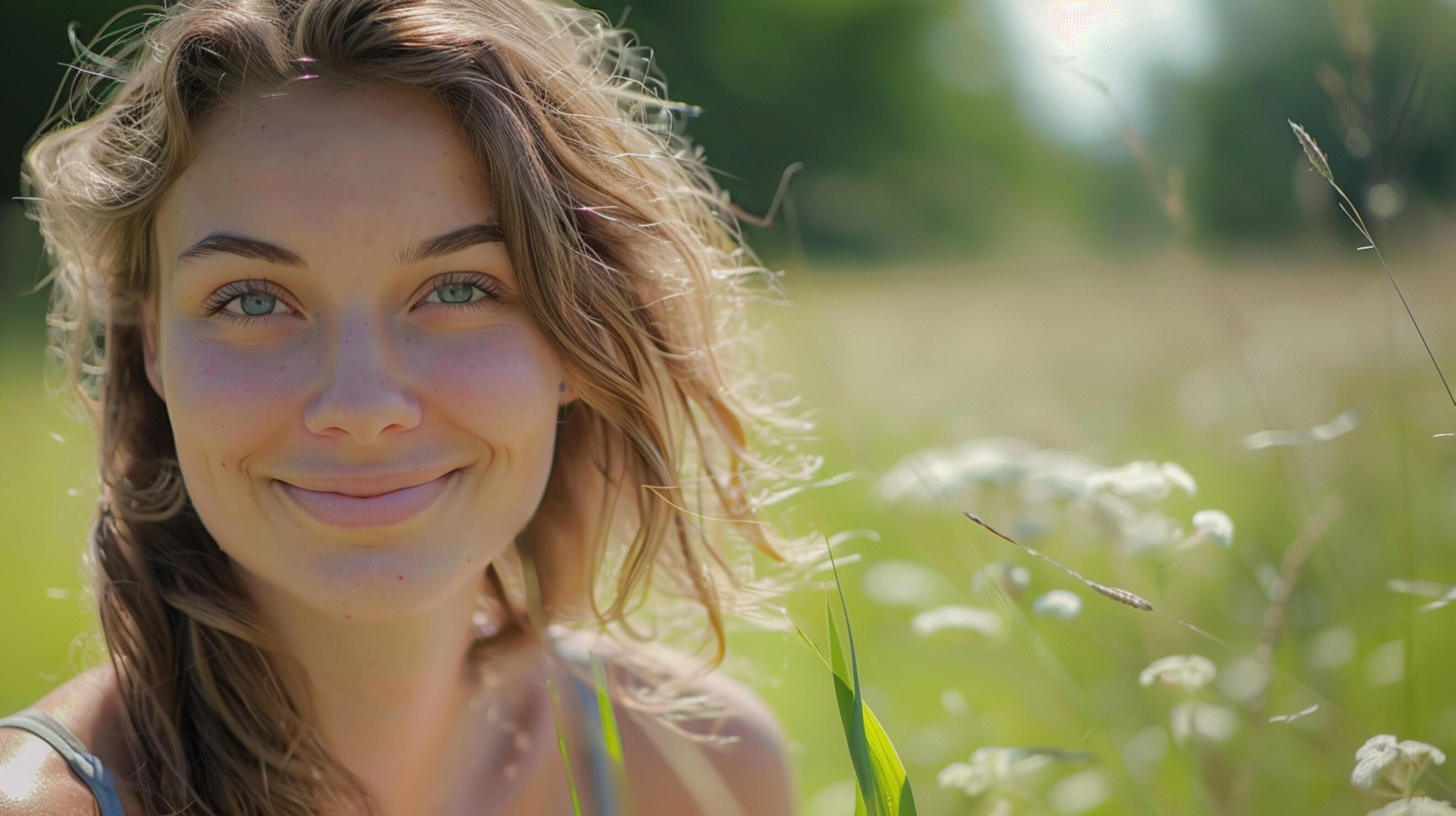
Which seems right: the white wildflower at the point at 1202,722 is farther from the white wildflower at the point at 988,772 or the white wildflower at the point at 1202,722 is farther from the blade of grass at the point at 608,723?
the blade of grass at the point at 608,723

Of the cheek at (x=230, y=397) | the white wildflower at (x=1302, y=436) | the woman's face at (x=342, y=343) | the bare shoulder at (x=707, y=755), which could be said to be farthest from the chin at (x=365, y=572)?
the white wildflower at (x=1302, y=436)

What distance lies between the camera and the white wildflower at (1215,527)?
1165mm

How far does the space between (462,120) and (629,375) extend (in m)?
0.38

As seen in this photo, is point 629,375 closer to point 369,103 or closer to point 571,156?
point 571,156

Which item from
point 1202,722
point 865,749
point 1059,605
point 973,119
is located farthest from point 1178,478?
point 973,119

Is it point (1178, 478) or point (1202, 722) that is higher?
point (1178, 478)

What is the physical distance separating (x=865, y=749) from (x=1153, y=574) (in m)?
0.73

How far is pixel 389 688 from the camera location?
1596mm

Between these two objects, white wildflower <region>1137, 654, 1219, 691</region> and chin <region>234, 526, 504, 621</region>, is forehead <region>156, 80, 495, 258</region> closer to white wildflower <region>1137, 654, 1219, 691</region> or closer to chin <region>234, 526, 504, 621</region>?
chin <region>234, 526, 504, 621</region>

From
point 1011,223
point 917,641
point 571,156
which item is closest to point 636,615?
point 917,641

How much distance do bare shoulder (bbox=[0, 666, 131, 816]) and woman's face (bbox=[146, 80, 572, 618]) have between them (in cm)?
28

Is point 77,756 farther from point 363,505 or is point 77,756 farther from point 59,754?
point 363,505

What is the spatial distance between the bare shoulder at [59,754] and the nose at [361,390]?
1.64 ft

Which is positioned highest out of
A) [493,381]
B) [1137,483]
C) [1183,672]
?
[493,381]
